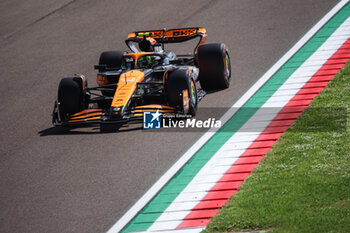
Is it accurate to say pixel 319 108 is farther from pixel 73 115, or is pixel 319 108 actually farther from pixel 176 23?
pixel 176 23

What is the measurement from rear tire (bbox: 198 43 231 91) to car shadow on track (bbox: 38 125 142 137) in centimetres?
243

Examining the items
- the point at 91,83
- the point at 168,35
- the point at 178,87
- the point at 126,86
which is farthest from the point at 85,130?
the point at 168,35

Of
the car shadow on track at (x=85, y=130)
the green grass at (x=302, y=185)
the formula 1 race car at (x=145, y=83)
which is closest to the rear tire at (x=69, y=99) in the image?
the formula 1 race car at (x=145, y=83)

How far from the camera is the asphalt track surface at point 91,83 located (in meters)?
8.44

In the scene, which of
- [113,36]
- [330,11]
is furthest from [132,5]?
[330,11]

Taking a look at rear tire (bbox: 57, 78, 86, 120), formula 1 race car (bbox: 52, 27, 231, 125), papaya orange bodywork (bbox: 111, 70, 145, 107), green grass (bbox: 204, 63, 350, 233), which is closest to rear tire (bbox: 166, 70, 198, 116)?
formula 1 race car (bbox: 52, 27, 231, 125)

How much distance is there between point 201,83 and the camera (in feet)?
42.7

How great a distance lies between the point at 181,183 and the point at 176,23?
10.2 meters

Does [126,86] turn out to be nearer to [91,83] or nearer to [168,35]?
[168,35]

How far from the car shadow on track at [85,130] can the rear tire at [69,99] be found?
10.6 inches

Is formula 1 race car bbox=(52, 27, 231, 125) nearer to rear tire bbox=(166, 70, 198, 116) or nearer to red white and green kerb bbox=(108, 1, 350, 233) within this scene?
rear tire bbox=(166, 70, 198, 116)

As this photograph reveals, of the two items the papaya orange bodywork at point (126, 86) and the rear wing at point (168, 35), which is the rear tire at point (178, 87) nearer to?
the papaya orange bodywork at point (126, 86)

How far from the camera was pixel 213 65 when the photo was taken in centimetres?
1267

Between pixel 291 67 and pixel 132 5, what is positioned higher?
pixel 132 5
